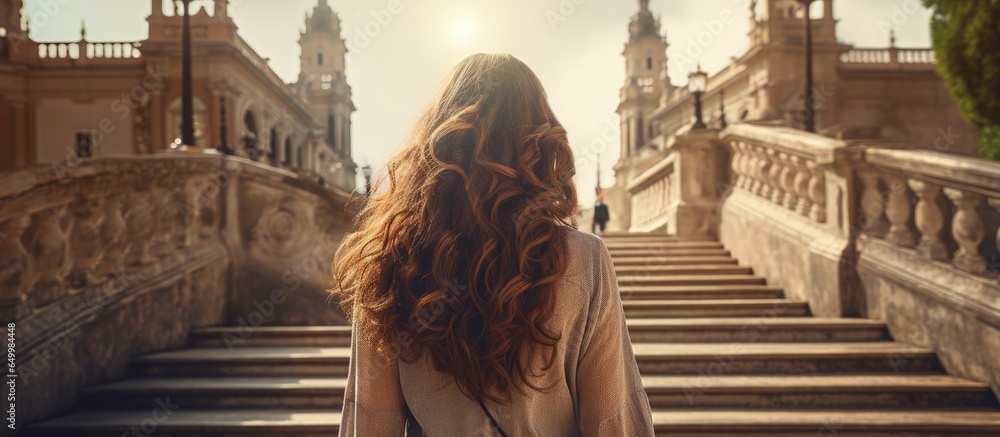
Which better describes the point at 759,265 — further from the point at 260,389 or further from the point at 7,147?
the point at 7,147

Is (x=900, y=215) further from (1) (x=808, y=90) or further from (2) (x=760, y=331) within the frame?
(1) (x=808, y=90)

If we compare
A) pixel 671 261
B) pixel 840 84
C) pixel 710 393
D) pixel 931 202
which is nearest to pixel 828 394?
pixel 710 393

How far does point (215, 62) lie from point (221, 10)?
89.5 inches

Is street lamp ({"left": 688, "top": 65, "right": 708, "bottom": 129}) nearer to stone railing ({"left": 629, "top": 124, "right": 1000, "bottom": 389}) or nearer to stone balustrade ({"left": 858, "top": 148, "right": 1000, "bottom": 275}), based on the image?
stone railing ({"left": 629, "top": 124, "right": 1000, "bottom": 389})

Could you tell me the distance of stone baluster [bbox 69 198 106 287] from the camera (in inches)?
180

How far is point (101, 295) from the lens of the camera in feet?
15.5

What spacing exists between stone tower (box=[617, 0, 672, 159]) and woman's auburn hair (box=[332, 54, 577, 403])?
61274mm

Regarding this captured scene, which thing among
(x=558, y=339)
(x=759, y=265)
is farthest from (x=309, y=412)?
(x=759, y=265)

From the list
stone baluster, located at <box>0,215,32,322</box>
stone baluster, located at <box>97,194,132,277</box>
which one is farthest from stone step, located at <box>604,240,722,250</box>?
stone baluster, located at <box>0,215,32,322</box>

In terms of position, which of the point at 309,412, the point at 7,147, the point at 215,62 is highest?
the point at 215,62

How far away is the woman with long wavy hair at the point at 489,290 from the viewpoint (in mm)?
1428

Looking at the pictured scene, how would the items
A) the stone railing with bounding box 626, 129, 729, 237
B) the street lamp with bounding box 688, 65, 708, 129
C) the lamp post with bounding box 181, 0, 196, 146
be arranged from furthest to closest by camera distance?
1. the lamp post with bounding box 181, 0, 196, 146
2. the street lamp with bounding box 688, 65, 708, 129
3. the stone railing with bounding box 626, 129, 729, 237

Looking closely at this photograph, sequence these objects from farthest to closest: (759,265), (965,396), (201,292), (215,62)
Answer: (215,62)
(759,265)
(201,292)
(965,396)

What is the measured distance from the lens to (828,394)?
427 centimetres
